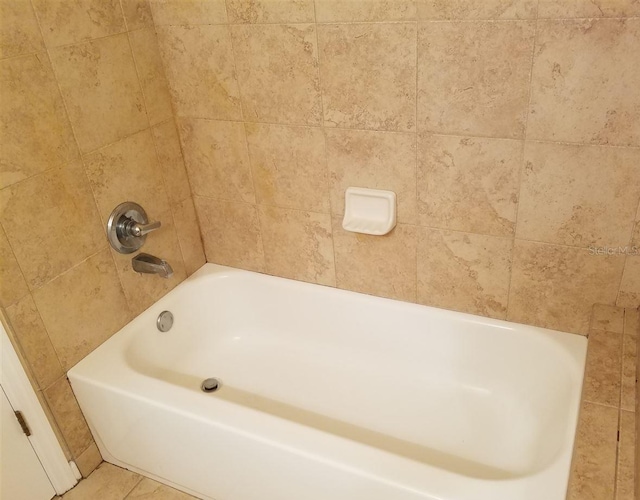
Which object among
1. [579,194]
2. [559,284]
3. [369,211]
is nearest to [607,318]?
[559,284]

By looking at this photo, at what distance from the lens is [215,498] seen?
1.61 metres

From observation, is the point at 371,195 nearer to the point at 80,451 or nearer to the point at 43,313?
the point at 43,313

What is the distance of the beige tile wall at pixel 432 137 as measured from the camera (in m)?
1.33

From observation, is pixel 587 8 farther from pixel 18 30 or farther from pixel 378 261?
pixel 18 30

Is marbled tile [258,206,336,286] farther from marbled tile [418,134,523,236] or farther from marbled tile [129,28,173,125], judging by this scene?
marbled tile [129,28,173,125]

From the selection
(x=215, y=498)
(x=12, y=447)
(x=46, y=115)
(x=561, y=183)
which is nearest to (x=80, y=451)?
(x=12, y=447)

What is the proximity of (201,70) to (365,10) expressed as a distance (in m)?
0.63

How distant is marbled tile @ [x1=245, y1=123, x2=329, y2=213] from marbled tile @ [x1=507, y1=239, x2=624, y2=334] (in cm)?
67

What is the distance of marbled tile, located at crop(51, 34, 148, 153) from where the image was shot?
5.04 ft

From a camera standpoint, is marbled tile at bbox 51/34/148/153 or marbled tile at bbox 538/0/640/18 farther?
marbled tile at bbox 51/34/148/153

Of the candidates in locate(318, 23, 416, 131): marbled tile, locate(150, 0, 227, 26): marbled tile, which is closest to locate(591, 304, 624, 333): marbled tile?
locate(318, 23, 416, 131): marbled tile

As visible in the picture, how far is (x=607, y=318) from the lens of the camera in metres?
1.51

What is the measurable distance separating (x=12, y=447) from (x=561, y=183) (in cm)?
173

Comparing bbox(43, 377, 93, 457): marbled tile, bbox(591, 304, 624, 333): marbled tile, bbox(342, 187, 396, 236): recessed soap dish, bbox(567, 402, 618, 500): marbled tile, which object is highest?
bbox(342, 187, 396, 236): recessed soap dish
